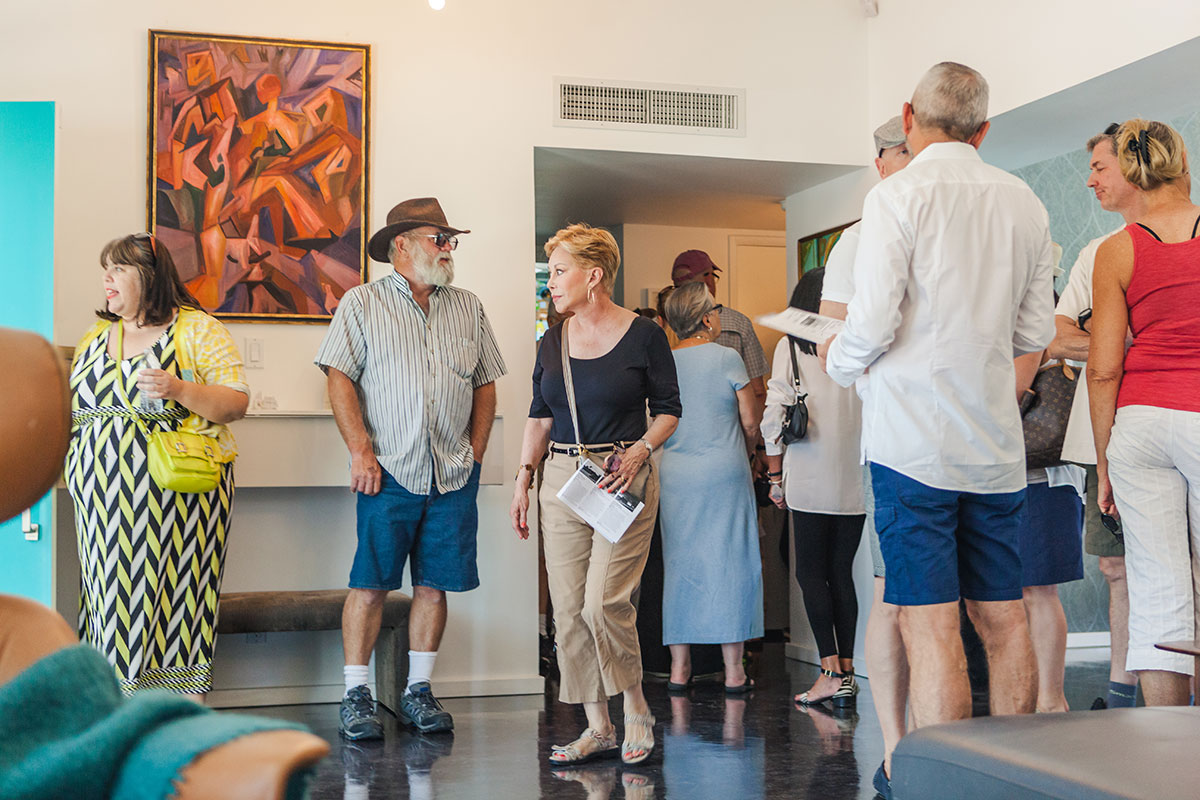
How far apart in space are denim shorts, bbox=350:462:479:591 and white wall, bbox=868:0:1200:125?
8.37 ft

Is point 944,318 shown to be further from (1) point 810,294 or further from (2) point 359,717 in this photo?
(2) point 359,717

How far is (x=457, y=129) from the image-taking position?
4.78m

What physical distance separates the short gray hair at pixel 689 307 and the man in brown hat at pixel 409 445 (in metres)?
0.95

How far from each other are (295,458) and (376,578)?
2.23 feet

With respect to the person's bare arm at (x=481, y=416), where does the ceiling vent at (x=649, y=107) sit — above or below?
above

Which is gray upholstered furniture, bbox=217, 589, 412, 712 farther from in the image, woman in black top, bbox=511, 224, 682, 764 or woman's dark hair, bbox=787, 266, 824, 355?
woman's dark hair, bbox=787, 266, 824, 355

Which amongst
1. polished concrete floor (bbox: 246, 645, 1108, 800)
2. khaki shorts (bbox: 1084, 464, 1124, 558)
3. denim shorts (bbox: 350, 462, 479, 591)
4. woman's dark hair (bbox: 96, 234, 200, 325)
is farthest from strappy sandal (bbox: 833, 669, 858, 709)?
woman's dark hair (bbox: 96, 234, 200, 325)

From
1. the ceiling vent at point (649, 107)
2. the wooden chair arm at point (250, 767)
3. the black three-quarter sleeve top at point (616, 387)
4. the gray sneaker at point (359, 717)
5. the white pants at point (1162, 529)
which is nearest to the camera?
the wooden chair arm at point (250, 767)

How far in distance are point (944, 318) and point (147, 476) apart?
7.94 ft

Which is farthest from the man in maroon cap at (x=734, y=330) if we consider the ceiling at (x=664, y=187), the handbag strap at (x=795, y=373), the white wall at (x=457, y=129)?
the handbag strap at (x=795, y=373)

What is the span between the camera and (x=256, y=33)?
4.59 meters

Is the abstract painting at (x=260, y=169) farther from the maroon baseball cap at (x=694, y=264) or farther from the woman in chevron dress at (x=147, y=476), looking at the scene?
the maroon baseball cap at (x=694, y=264)

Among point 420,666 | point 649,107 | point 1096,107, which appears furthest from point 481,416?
point 1096,107

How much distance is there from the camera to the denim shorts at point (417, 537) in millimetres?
3979
